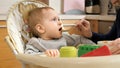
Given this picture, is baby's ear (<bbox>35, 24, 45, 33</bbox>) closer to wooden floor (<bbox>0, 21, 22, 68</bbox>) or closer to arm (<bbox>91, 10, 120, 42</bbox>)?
arm (<bbox>91, 10, 120, 42</bbox>)

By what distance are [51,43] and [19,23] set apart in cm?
30

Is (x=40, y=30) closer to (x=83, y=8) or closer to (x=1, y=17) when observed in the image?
(x=1, y=17)

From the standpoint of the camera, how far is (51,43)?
1451 mm

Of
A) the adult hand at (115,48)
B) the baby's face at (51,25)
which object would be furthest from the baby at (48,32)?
the adult hand at (115,48)

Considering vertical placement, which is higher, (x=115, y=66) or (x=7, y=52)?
(x=115, y=66)

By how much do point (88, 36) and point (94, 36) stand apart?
3.2 inches

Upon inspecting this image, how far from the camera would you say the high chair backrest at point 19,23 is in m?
1.46

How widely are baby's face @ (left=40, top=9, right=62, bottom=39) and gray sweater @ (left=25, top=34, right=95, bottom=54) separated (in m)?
0.04

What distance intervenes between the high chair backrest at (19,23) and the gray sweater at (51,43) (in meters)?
0.07

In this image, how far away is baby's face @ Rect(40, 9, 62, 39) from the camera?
149 cm

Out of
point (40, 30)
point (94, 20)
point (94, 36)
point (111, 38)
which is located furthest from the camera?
point (94, 20)

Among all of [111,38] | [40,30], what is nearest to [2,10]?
[40,30]

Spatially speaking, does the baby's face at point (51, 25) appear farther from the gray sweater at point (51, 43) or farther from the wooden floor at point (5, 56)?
the wooden floor at point (5, 56)

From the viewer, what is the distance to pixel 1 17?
2.17 meters
